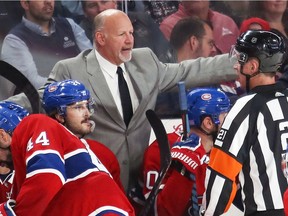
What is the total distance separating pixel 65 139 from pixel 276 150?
76 centimetres

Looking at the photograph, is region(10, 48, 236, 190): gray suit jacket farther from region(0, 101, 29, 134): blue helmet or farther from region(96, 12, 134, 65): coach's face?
region(0, 101, 29, 134): blue helmet

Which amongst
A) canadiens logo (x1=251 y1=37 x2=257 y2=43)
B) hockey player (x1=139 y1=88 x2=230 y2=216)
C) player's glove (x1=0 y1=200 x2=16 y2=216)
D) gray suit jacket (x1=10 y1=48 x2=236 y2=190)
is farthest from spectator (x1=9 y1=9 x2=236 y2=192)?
player's glove (x1=0 y1=200 x2=16 y2=216)

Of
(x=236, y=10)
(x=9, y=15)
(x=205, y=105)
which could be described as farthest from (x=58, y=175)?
(x=236, y=10)

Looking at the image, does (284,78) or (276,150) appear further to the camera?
(284,78)

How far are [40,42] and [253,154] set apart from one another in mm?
1536

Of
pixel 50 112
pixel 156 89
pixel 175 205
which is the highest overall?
pixel 50 112

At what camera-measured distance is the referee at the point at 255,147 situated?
283cm

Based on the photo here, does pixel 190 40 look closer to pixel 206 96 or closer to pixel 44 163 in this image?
pixel 206 96

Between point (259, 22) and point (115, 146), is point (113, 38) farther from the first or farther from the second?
point (259, 22)

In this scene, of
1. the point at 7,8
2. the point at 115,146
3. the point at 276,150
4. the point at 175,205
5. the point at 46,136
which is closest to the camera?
the point at 46,136

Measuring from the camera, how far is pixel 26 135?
2.54 metres

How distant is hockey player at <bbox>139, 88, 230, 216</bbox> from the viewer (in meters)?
3.24

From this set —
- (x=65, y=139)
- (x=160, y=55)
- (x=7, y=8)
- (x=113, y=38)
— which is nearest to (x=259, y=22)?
(x=160, y=55)

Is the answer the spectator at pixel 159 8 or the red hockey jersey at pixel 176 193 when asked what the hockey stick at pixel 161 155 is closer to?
the red hockey jersey at pixel 176 193
